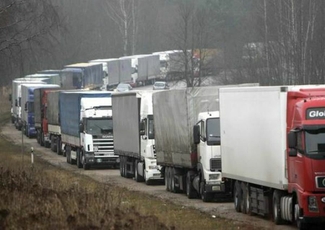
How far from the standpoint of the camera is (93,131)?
4672cm

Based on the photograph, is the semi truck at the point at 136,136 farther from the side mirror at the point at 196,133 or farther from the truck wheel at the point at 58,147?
the truck wheel at the point at 58,147

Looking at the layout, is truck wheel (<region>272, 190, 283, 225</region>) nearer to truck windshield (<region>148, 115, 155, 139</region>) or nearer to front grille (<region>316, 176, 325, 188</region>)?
front grille (<region>316, 176, 325, 188</region>)

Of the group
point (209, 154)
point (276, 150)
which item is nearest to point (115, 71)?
point (209, 154)

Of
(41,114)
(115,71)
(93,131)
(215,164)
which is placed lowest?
(215,164)

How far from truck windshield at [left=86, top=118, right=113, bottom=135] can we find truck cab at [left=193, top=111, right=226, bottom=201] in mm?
16515

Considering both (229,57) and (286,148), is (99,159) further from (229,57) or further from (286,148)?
(229,57)

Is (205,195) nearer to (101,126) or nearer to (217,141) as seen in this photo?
(217,141)

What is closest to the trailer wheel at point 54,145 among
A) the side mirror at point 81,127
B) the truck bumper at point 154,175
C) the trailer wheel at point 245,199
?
the side mirror at point 81,127

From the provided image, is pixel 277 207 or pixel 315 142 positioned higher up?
pixel 315 142

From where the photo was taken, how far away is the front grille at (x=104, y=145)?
153 feet

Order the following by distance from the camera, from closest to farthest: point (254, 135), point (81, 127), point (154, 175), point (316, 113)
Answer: point (316, 113)
point (254, 135)
point (154, 175)
point (81, 127)

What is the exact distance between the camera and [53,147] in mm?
60812

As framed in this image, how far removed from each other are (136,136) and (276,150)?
17103mm

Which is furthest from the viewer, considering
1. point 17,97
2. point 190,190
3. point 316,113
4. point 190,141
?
point 17,97
